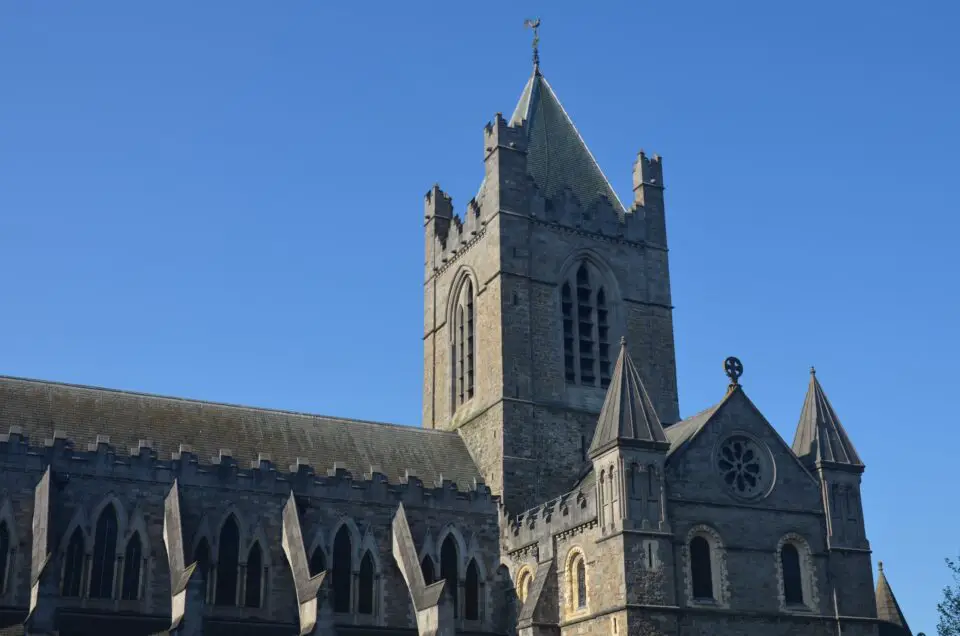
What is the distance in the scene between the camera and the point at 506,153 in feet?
161

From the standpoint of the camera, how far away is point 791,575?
38.2 m

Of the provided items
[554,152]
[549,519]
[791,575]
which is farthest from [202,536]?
[554,152]

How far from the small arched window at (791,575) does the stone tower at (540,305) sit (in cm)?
923

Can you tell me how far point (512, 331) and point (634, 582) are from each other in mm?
13709

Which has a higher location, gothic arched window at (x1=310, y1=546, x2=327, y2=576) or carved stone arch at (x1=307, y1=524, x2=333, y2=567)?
carved stone arch at (x1=307, y1=524, x2=333, y2=567)

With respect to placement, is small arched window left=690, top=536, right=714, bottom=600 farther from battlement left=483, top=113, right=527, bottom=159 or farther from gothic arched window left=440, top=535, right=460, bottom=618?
battlement left=483, top=113, right=527, bottom=159

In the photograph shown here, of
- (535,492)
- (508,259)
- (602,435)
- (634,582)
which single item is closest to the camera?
(634,582)

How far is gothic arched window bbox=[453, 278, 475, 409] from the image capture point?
49.2 meters

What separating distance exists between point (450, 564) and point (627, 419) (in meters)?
9.03

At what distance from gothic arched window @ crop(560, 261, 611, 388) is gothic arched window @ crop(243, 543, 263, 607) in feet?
47.4

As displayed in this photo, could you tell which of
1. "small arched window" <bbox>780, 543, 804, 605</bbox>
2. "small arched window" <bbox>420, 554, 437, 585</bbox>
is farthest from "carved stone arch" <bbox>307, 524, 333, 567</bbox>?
"small arched window" <bbox>780, 543, 804, 605</bbox>

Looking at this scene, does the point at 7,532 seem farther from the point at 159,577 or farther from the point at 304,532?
the point at 304,532

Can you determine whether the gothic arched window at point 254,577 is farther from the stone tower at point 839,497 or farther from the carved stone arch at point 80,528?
the stone tower at point 839,497

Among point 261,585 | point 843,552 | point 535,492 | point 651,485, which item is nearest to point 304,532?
point 261,585
